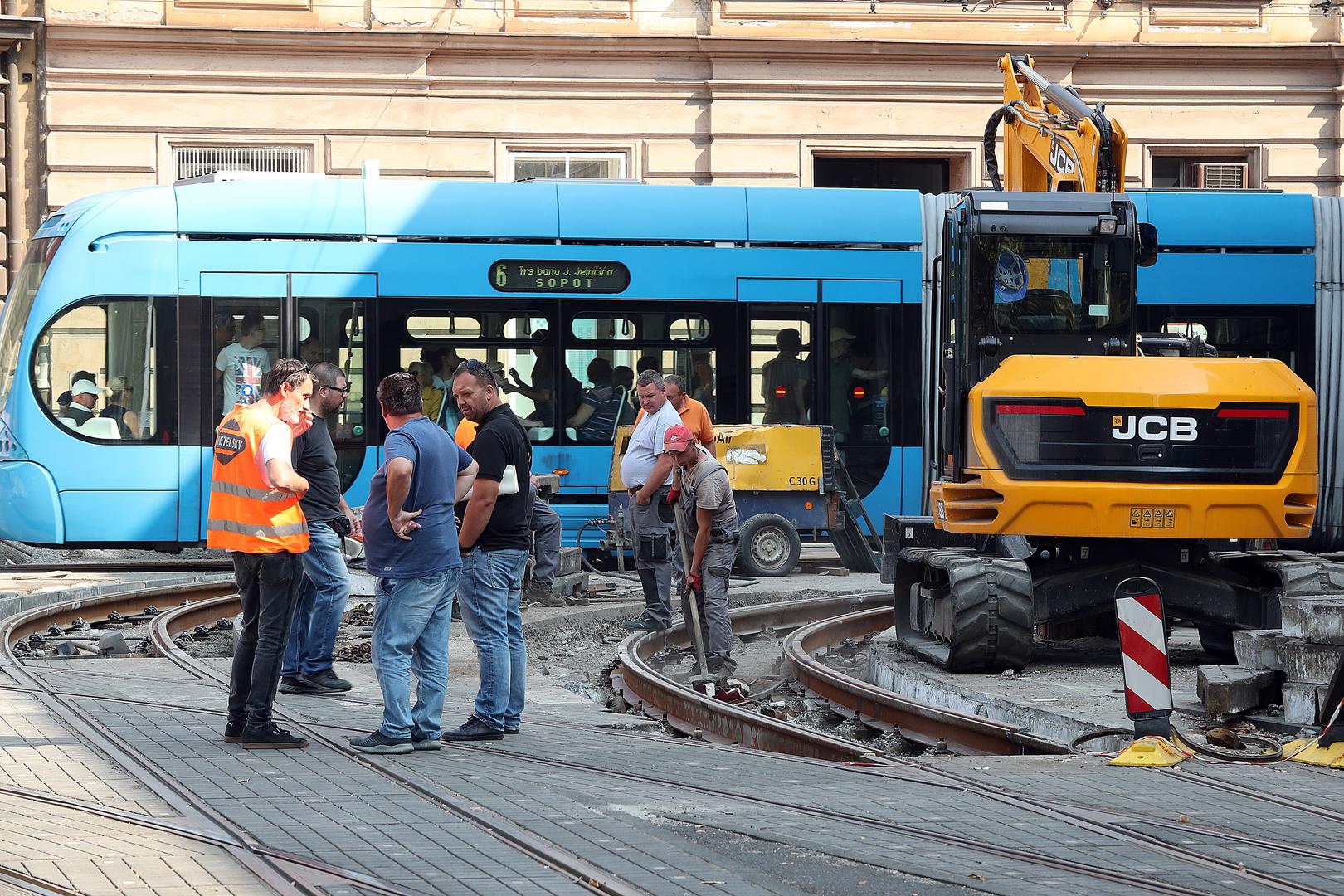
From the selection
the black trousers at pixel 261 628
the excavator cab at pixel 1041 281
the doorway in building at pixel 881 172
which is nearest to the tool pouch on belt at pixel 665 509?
the excavator cab at pixel 1041 281

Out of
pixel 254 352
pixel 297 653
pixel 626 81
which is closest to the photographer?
pixel 297 653

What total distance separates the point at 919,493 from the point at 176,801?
1215 centimetres

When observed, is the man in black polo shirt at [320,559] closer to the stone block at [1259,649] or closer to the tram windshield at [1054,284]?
the tram windshield at [1054,284]

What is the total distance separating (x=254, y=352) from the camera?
17.1 meters

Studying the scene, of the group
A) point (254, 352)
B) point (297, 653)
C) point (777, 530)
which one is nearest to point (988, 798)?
point (297, 653)

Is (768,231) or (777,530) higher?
(768,231)

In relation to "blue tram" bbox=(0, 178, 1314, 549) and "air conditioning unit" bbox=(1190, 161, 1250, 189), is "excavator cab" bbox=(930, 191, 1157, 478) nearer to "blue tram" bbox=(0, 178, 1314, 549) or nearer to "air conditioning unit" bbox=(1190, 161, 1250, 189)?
"blue tram" bbox=(0, 178, 1314, 549)

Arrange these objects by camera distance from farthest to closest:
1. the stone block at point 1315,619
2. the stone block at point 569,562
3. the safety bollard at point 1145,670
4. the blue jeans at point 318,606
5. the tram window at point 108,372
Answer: the tram window at point 108,372 → the stone block at point 569,562 → the blue jeans at point 318,606 → the stone block at point 1315,619 → the safety bollard at point 1145,670

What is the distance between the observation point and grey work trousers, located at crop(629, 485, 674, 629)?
12.7 metres

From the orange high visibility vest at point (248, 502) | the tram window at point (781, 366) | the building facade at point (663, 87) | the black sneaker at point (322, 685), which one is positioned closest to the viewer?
the orange high visibility vest at point (248, 502)

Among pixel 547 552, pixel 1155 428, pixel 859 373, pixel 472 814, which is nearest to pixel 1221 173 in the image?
pixel 859 373

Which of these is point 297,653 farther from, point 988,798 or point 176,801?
point 988,798

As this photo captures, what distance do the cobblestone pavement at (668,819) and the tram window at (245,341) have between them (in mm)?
8559

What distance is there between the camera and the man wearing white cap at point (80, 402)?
55.6 feet
